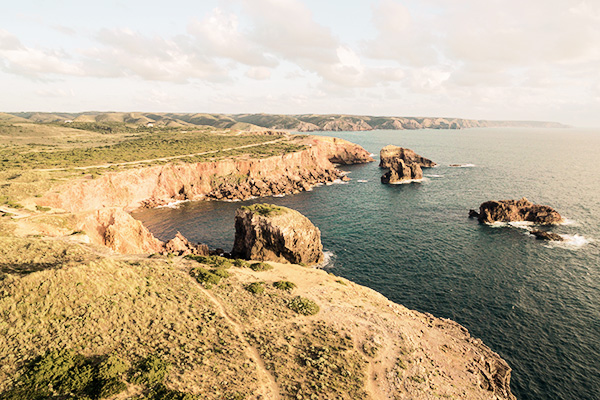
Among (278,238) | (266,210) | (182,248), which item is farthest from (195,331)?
(182,248)

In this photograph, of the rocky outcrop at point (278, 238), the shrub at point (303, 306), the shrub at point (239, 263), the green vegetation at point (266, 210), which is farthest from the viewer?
the green vegetation at point (266, 210)

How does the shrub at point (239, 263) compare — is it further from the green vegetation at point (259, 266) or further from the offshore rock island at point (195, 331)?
the green vegetation at point (259, 266)

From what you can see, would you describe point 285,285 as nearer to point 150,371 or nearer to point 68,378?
point 150,371

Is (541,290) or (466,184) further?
(466,184)

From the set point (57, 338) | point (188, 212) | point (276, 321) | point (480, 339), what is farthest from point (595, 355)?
point (188, 212)

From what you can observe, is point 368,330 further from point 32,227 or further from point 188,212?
point 188,212

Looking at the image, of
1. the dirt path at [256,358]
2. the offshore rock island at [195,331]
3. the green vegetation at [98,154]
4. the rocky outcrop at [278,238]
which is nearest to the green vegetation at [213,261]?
the offshore rock island at [195,331]

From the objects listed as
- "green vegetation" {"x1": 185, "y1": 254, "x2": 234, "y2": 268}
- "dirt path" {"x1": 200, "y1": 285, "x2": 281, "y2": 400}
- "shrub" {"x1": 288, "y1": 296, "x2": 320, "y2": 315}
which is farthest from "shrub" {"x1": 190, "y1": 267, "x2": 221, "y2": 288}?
"shrub" {"x1": 288, "y1": 296, "x2": 320, "y2": 315}
